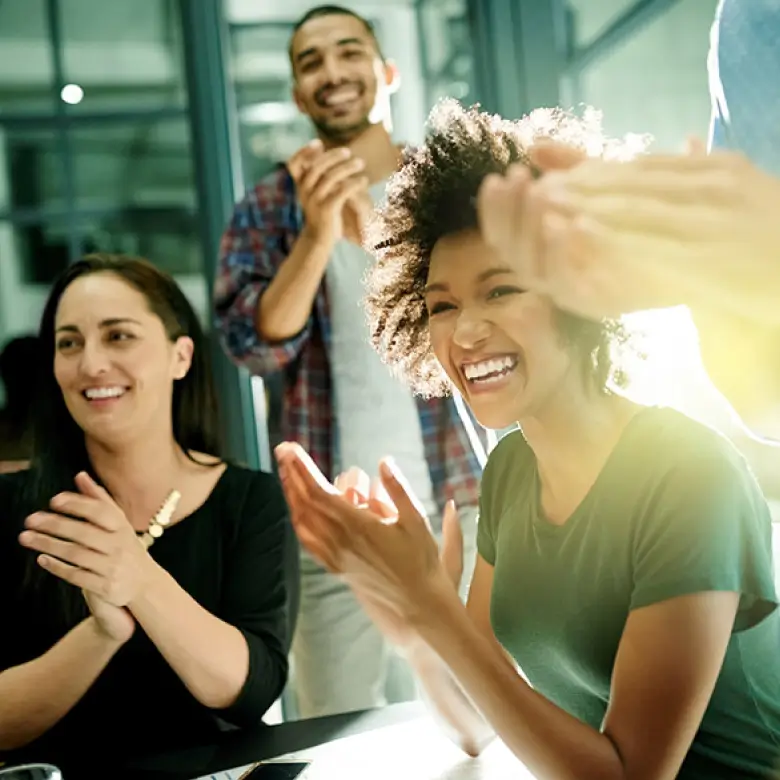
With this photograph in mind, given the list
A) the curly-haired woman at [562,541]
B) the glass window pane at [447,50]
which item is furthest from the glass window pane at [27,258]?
the curly-haired woman at [562,541]

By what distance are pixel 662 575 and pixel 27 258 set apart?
82 cm

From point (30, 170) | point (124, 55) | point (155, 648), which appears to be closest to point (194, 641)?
point (155, 648)

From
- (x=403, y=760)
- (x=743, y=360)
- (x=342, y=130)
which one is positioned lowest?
(x=403, y=760)

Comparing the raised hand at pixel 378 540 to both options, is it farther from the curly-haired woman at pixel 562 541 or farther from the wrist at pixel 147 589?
the wrist at pixel 147 589

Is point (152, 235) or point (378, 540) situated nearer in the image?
point (378, 540)

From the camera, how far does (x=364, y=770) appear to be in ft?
2.08

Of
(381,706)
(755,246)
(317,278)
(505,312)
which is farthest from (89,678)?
(755,246)

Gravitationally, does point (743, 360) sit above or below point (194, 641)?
above

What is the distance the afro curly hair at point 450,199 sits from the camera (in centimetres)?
50

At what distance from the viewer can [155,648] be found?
2.49 feet

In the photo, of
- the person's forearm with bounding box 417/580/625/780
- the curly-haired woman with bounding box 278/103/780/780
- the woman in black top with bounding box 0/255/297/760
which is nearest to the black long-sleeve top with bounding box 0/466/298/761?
the woman in black top with bounding box 0/255/297/760

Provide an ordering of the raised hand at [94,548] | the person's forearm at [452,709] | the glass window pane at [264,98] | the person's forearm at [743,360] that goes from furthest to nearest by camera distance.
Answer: the glass window pane at [264,98] < the raised hand at [94,548] < the person's forearm at [452,709] < the person's forearm at [743,360]

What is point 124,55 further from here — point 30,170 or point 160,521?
point 160,521

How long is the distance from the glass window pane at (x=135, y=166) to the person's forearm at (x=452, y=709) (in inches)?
27.9
